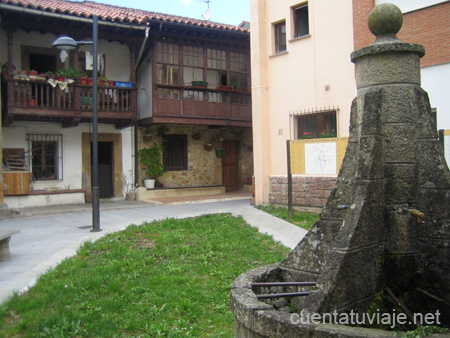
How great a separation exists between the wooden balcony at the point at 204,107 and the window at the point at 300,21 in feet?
15.2

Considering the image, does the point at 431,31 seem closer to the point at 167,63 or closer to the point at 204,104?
the point at 204,104

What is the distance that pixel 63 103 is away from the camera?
494 inches

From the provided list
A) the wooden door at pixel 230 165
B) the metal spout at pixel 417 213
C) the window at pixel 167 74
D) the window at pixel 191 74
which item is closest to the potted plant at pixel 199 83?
the window at pixel 191 74

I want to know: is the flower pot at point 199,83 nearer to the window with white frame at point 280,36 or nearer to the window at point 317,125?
the window with white frame at point 280,36

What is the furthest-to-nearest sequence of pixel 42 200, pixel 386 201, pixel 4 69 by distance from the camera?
pixel 42 200 < pixel 4 69 < pixel 386 201

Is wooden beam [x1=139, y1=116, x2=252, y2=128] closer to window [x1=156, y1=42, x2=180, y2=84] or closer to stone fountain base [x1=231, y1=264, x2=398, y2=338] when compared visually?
window [x1=156, y1=42, x2=180, y2=84]

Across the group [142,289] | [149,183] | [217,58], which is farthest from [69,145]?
[142,289]

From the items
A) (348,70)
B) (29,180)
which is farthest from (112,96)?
(348,70)

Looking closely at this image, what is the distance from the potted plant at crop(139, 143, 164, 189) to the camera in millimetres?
14804

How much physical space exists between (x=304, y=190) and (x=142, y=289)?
252 inches

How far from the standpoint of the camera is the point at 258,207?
11305mm

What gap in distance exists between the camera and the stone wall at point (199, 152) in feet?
50.4

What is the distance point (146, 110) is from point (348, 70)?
7427mm

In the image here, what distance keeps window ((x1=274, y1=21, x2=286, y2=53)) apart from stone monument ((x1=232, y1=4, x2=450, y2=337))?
8978 mm
